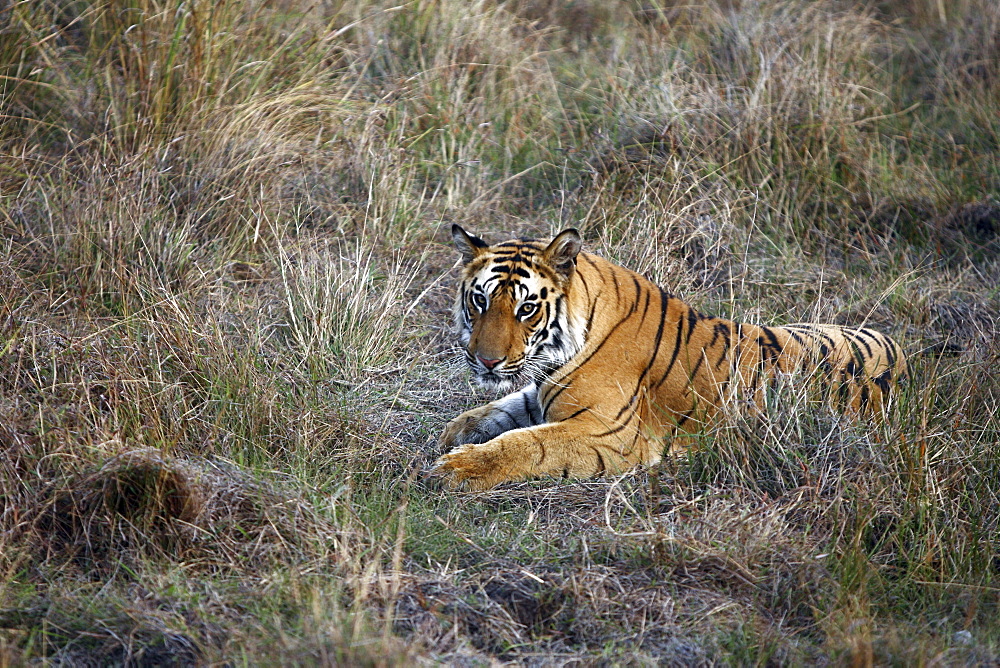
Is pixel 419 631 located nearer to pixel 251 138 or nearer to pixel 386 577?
pixel 386 577

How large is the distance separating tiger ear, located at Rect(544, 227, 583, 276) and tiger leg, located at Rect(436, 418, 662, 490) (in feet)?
2.03

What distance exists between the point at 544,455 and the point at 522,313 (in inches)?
22.7

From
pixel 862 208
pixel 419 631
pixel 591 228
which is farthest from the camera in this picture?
pixel 862 208

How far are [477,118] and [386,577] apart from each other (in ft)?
12.5

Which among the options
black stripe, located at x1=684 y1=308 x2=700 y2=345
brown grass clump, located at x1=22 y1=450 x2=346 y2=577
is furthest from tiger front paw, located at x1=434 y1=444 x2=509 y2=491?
black stripe, located at x1=684 y1=308 x2=700 y2=345

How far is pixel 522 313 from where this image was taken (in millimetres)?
3752

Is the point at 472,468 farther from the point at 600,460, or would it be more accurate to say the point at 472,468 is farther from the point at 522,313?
the point at 522,313

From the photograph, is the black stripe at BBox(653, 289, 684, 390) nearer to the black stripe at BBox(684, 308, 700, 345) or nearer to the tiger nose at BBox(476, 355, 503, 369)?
the black stripe at BBox(684, 308, 700, 345)

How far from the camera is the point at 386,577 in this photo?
2.76 meters

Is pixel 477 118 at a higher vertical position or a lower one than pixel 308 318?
higher

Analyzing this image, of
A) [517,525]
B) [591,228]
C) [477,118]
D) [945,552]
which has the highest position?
[477,118]

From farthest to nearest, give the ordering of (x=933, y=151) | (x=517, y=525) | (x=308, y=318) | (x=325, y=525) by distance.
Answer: (x=933, y=151) → (x=308, y=318) → (x=517, y=525) → (x=325, y=525)

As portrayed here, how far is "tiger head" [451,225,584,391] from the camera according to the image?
3684 mm

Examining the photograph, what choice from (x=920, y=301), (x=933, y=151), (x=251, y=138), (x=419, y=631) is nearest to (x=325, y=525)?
(x=419, y=631)
